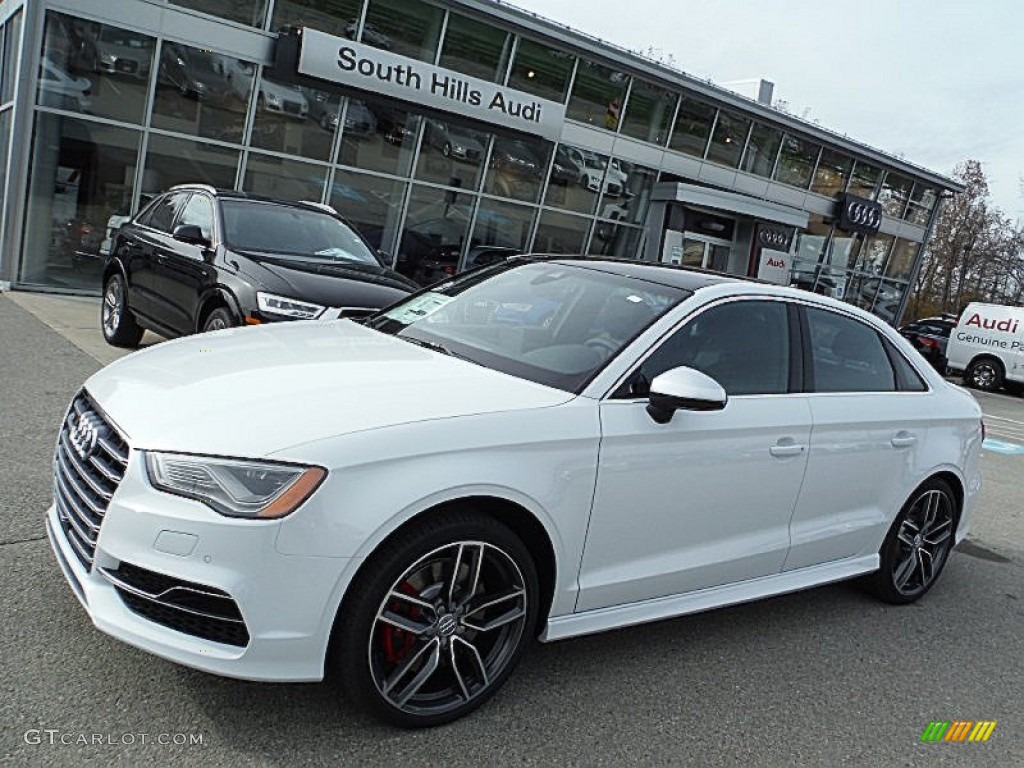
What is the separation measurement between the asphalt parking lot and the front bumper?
31 centimetres

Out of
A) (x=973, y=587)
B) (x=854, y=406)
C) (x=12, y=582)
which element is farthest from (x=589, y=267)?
(x=973, y=587)

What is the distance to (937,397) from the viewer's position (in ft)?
15.8

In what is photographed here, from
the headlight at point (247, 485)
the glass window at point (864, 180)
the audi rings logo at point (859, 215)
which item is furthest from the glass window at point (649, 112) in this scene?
the headlight at point (247, 485)

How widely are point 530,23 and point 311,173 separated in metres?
5.23

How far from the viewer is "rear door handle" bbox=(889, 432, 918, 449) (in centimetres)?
441

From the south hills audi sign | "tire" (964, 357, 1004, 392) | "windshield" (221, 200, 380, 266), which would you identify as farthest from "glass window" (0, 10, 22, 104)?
"tire" (964, 357, 1004, 392)

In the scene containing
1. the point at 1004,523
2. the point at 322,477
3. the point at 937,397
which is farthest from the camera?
the point at 1004,523

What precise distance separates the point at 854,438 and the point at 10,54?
14.3 metres

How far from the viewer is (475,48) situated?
54.7 ft

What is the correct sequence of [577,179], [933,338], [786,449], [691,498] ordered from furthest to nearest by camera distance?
[933,338] → [577,179] → [786,449] → [691,498]

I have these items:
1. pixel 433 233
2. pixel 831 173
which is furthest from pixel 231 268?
pixel 831 173

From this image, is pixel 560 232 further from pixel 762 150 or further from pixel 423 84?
pixel 762 150

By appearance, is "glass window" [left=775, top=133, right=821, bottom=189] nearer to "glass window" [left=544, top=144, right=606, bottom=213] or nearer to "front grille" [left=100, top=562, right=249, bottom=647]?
"glass window" [left=544, top=144, right=606, bottom=213]

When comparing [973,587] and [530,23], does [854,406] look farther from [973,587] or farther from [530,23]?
[530,23]
